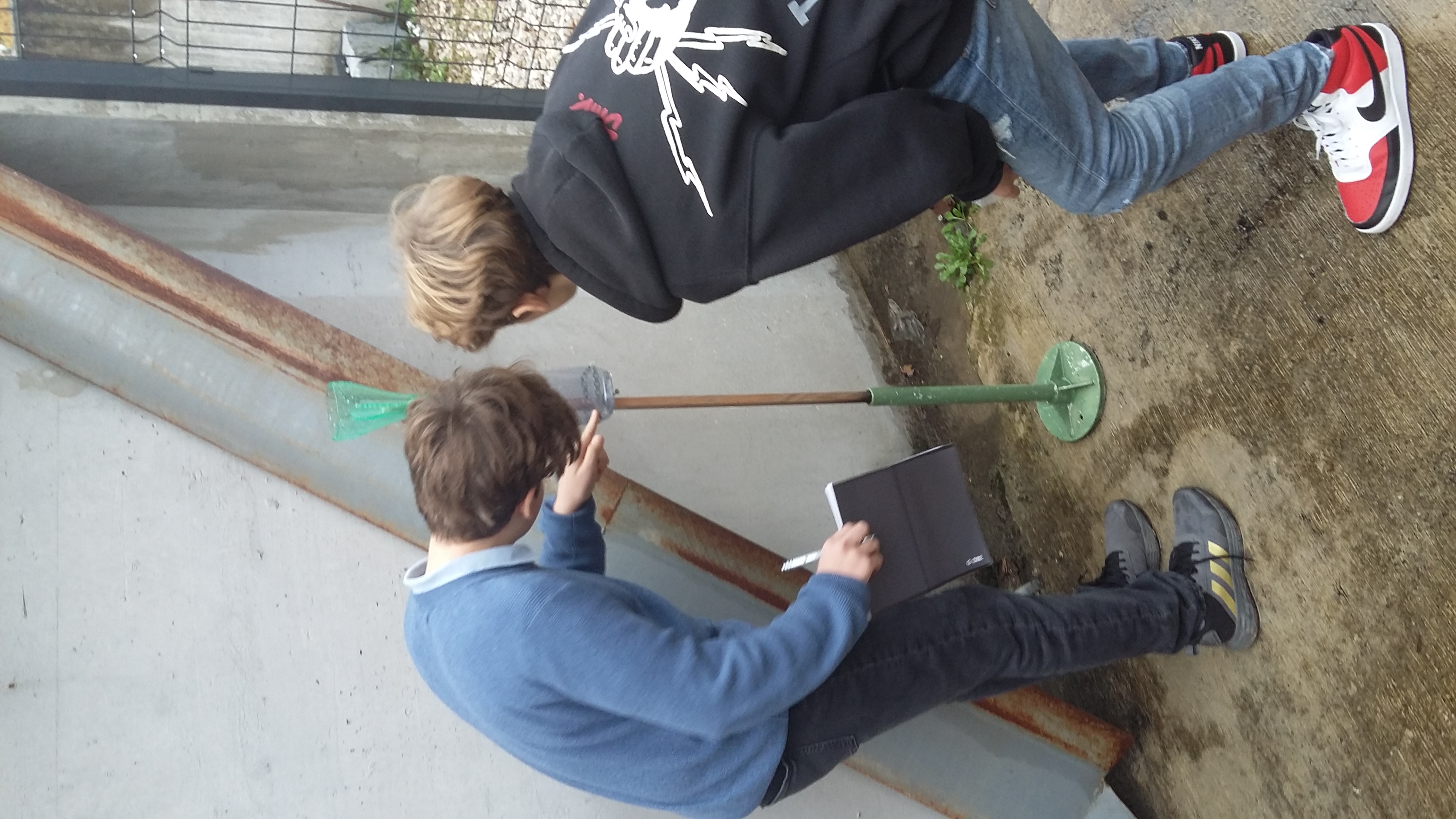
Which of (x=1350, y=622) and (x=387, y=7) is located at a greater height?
(x=1350, y=622)

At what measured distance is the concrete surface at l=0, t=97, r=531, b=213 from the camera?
2283 millimetres

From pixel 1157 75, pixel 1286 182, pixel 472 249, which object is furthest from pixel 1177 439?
pixel 472 249

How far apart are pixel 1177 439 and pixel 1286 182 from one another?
56 cm

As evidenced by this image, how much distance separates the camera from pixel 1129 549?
82.6 inches

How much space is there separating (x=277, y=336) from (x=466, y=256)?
751 millimetres

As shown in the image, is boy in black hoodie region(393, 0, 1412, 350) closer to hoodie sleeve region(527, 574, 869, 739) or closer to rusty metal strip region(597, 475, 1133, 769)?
hoodie sleeve region(527, 574, 869, 739)

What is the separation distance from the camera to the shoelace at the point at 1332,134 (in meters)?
1.65

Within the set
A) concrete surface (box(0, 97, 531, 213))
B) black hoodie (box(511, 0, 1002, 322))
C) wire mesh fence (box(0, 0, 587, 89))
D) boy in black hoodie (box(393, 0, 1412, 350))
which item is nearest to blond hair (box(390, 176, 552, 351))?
boy in black hoodie (box(393, 0, 1412, 350))

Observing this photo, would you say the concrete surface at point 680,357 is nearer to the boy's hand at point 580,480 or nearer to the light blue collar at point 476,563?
the boy's hand at point 580,480

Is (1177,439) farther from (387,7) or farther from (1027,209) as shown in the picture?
(387,7)

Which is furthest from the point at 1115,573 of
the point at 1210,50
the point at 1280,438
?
the point at 1210,50

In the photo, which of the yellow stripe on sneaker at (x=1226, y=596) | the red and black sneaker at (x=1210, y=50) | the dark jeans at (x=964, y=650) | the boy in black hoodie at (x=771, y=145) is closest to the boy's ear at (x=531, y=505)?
the boy in black hoodie at (x=771, y=145)

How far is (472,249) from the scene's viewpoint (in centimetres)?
143

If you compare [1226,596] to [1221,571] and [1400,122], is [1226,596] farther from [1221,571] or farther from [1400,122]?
[1400,122]
